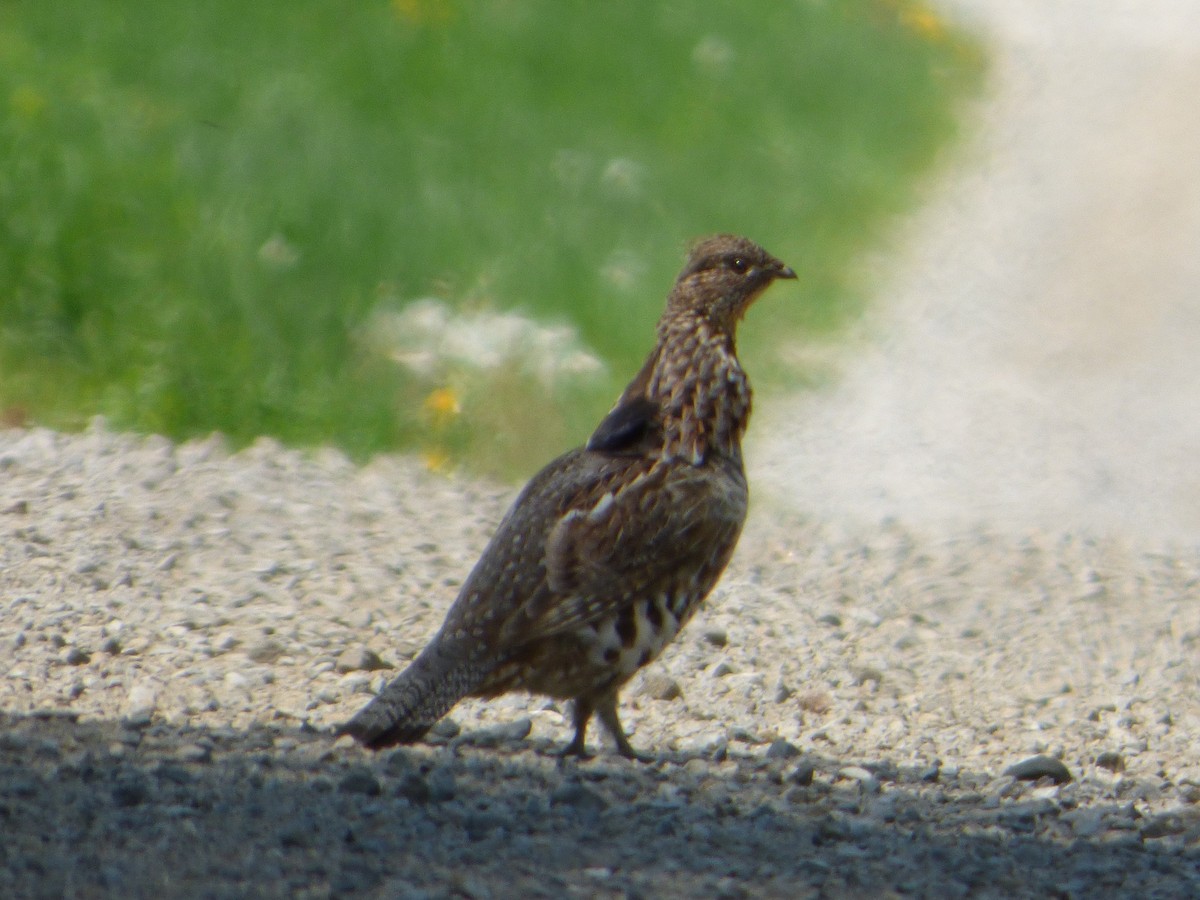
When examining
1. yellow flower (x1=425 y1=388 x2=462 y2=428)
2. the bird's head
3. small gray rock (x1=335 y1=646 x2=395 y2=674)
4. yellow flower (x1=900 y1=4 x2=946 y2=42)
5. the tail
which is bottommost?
the tail

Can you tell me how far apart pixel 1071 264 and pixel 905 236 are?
144 centimetres

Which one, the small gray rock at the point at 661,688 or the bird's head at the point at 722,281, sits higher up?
the bird's head at the point at 722,281

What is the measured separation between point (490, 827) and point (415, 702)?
28.2 inches

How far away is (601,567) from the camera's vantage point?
20.5ft

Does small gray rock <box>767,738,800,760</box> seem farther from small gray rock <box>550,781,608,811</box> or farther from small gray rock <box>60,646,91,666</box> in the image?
small gray rock <box>60,646,91,666</box>

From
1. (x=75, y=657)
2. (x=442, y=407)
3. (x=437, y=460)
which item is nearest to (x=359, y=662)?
(x=75, y=657)

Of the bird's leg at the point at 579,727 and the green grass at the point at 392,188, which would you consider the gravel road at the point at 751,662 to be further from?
the green grass at the point at 392,188

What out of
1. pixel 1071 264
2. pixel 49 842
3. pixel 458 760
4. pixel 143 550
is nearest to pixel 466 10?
pixel 1071 264

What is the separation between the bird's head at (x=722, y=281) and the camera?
6.79 meters

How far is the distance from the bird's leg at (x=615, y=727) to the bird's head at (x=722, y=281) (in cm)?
141

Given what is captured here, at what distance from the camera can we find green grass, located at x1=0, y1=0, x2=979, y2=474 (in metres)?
11.2

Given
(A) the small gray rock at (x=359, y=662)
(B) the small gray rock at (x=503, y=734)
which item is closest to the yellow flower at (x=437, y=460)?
(A) the small gray rock at (x=359, y=662)

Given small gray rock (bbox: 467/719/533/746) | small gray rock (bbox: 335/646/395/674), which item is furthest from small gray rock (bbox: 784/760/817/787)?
small gray rock (bbox: 335/646/395/674)

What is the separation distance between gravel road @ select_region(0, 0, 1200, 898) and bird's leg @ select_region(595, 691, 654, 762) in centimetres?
7
